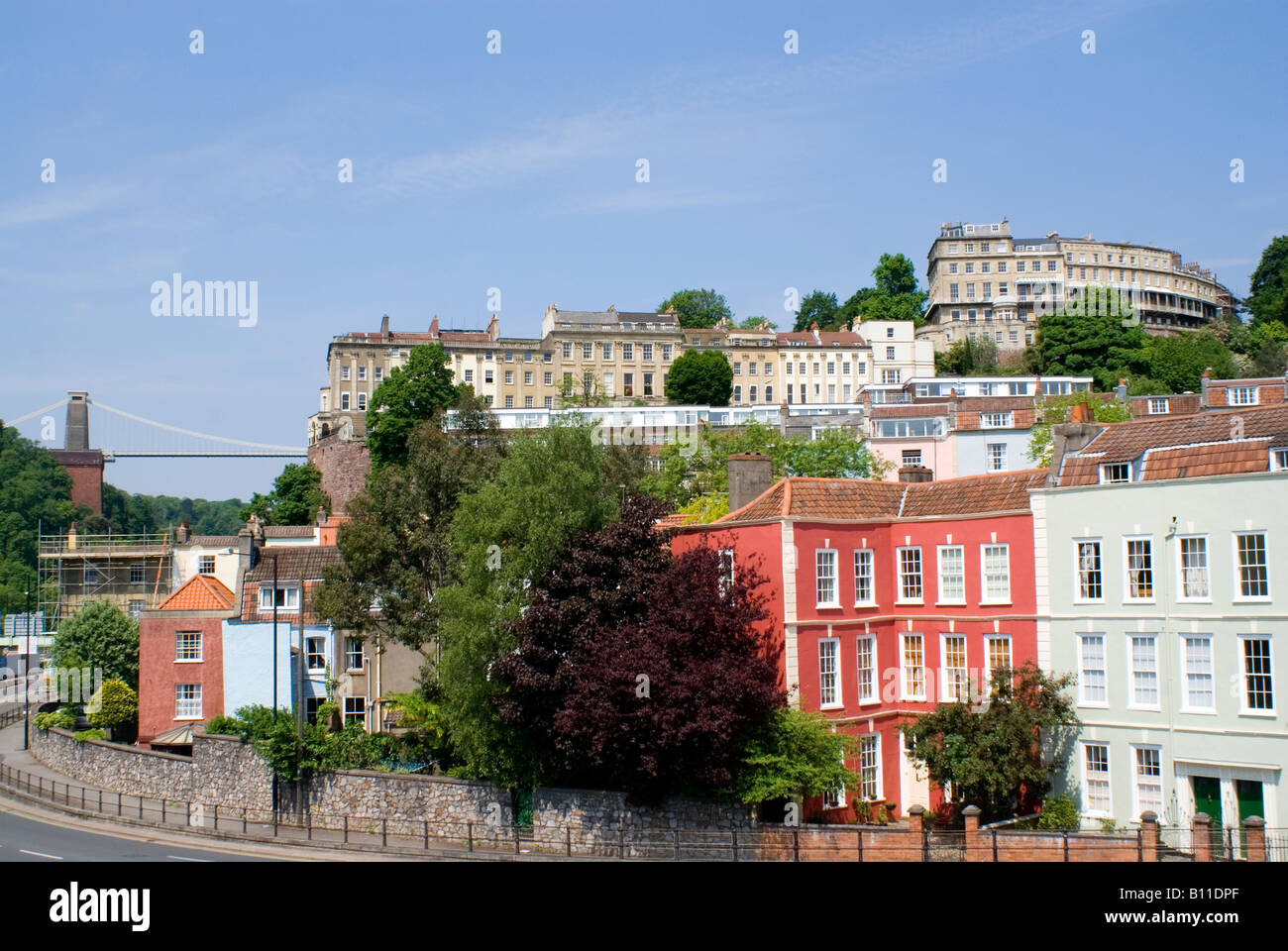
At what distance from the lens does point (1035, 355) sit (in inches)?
4469

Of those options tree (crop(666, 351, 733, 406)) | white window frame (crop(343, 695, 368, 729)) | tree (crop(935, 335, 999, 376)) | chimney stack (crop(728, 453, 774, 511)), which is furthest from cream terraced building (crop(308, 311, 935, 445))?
chimney stack (crop(728, 453, 774, 511))

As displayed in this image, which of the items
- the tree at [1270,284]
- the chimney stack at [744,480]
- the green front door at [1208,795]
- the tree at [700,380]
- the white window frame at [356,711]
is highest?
the tree at [1270,284]

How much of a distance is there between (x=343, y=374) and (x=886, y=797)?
9919 centimetres

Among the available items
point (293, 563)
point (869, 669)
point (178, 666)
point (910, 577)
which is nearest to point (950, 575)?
point (910, 577)

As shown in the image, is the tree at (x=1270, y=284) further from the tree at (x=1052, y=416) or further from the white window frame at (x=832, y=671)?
the white window frame at (x=832, y=671)

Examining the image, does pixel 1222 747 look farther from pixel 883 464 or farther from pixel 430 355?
pixel 430 355

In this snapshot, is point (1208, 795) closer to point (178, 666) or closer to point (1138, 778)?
point (1138, 778)

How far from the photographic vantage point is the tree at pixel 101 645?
54438 mm

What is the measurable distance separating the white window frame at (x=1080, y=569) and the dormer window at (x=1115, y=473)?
5.32 ft

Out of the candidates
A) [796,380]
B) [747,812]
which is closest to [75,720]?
[747,812]

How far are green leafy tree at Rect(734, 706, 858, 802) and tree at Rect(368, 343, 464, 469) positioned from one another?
70353 mm

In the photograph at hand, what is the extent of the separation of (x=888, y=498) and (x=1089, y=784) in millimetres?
9970

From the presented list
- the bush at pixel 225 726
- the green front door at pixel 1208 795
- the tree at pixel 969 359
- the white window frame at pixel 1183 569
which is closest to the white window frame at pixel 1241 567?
the white window frame at pixel 1183 569

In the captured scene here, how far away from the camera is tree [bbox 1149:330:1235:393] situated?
333ft
